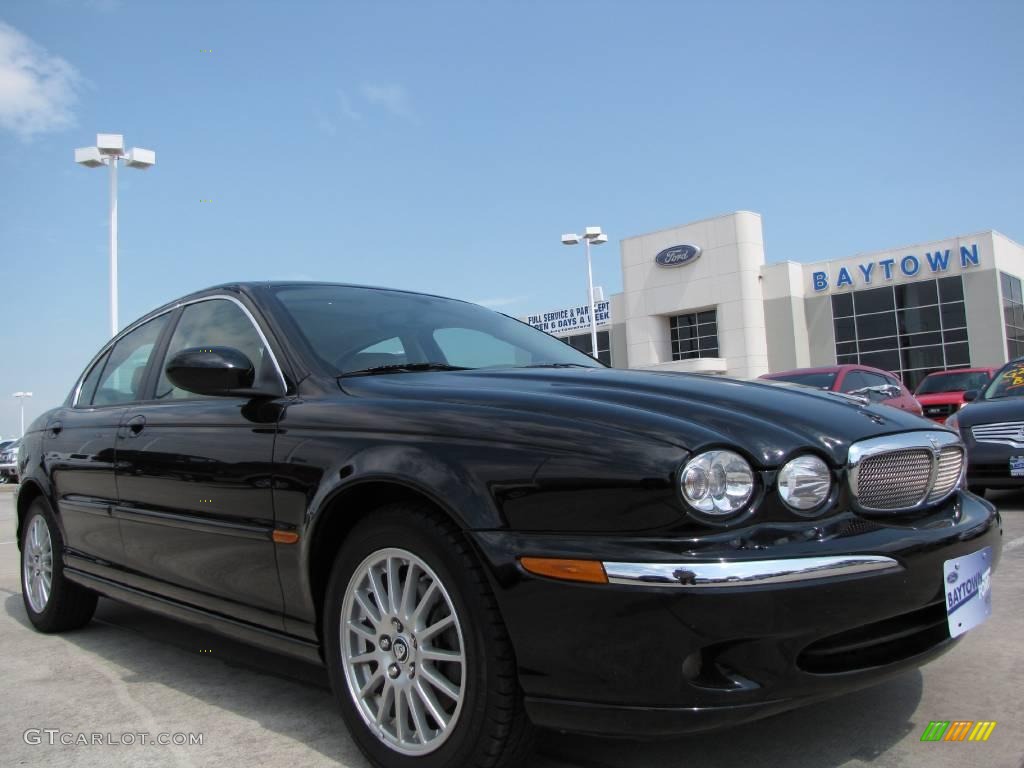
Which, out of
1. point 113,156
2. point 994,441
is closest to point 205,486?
point 994,441

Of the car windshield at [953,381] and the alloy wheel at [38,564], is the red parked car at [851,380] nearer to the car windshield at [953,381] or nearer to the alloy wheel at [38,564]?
the car windshield at [953,381]

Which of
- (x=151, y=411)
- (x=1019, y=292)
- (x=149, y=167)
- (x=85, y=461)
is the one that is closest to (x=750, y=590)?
(x=151, y=411)

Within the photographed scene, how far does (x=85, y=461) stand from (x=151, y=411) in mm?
684

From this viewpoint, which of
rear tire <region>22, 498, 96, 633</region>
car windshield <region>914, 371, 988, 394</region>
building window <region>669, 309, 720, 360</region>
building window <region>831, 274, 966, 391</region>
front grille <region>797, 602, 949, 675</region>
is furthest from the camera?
building window <region>669, 309, 720, 360</region>

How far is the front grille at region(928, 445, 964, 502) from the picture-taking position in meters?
2.50

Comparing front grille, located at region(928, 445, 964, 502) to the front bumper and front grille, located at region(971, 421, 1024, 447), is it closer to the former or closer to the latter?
the front bumper

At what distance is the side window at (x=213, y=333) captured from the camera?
3.25m

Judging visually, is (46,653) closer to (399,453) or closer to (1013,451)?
(399,453)

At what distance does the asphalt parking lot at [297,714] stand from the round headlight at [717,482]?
0.85 meters

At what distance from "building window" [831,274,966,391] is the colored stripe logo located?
120 ft

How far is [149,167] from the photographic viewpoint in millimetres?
18141

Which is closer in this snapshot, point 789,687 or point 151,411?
point 789,687

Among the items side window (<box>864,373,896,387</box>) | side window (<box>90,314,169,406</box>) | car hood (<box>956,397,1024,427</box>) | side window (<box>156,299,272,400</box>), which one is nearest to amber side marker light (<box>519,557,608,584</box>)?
side window (<box>156,299,272,400</box>)

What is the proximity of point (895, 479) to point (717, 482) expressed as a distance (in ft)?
2.01
